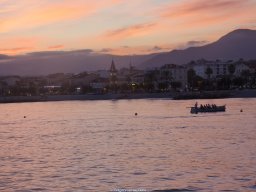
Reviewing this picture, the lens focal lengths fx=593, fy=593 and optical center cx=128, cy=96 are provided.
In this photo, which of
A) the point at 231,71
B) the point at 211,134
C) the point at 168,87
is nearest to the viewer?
the point at 211,134

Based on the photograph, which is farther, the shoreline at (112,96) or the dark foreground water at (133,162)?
the shoreline at (112,96)

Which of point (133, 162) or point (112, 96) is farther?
point (112, 96)

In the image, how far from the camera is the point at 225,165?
23.5 metres

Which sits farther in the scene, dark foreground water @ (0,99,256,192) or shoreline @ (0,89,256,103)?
shoreline @ (0,89,256,103)

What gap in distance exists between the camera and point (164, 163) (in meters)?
24.7

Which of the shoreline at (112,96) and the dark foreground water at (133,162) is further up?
the shoreline at (112,96)

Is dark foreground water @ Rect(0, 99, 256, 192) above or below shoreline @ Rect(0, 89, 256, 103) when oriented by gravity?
below

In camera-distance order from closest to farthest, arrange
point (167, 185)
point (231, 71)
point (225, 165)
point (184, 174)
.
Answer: point (167, 185) → point (184, 174) → point (225, 165) → point (231, 71)

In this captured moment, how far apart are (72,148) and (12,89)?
166701 millimetres

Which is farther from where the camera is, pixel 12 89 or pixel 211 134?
pixel 12 89

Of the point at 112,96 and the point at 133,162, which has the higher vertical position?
the point at 112,96

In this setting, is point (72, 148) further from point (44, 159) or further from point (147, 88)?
point (147, 88)

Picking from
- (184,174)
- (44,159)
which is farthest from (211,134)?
(184,174)

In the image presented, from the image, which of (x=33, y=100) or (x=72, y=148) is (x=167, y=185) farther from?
(x=33, y=100)
